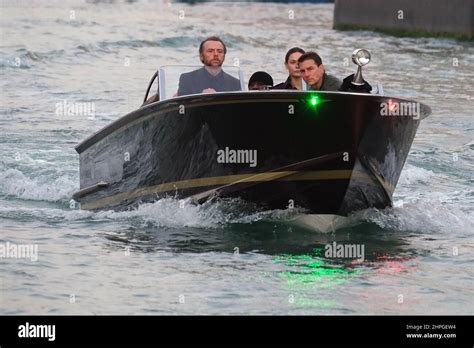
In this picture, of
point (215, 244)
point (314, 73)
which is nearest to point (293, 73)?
point (314, 73)

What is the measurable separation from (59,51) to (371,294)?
905 inches

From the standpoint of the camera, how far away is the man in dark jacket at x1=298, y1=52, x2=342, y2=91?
1084 cm

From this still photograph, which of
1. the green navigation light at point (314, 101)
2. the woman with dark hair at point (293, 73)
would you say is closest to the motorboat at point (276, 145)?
the green navigation light at point (314, 101)

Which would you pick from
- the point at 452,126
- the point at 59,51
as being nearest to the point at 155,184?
the point at 452,126

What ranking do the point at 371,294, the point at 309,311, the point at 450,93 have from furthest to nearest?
the point at 450,93, the point at 371,294, the point at 309,311

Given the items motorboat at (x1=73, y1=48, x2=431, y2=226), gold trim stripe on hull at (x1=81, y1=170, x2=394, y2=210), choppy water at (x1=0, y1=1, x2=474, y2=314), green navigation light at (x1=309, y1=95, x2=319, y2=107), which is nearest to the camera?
choppy water at (x1=0, y1=1, x2=474, y2=314)

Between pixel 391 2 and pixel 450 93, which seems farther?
pixel 391 2

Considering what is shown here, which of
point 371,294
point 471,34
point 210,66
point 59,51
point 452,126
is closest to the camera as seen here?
point 371,294

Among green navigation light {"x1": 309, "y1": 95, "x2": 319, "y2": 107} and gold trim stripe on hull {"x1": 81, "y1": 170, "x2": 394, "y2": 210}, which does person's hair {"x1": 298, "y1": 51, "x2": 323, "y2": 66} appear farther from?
gold trim stripe on hull {"x1": 81, "y1": 170, "x2": 394, "y2": 210}

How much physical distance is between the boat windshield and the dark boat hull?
453mm

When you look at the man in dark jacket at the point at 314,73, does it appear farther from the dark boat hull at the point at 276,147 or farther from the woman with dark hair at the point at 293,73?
the dark boat hull at the point at 276,147

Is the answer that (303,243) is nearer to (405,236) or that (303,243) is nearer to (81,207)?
(405,236)

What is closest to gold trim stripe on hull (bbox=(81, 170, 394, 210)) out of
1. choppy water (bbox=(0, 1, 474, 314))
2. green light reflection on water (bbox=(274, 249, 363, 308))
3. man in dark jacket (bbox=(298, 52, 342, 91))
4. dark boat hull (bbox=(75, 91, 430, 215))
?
dark boat hull (bbox=(75, 91, 430, 215))

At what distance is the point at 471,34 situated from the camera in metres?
38.2
